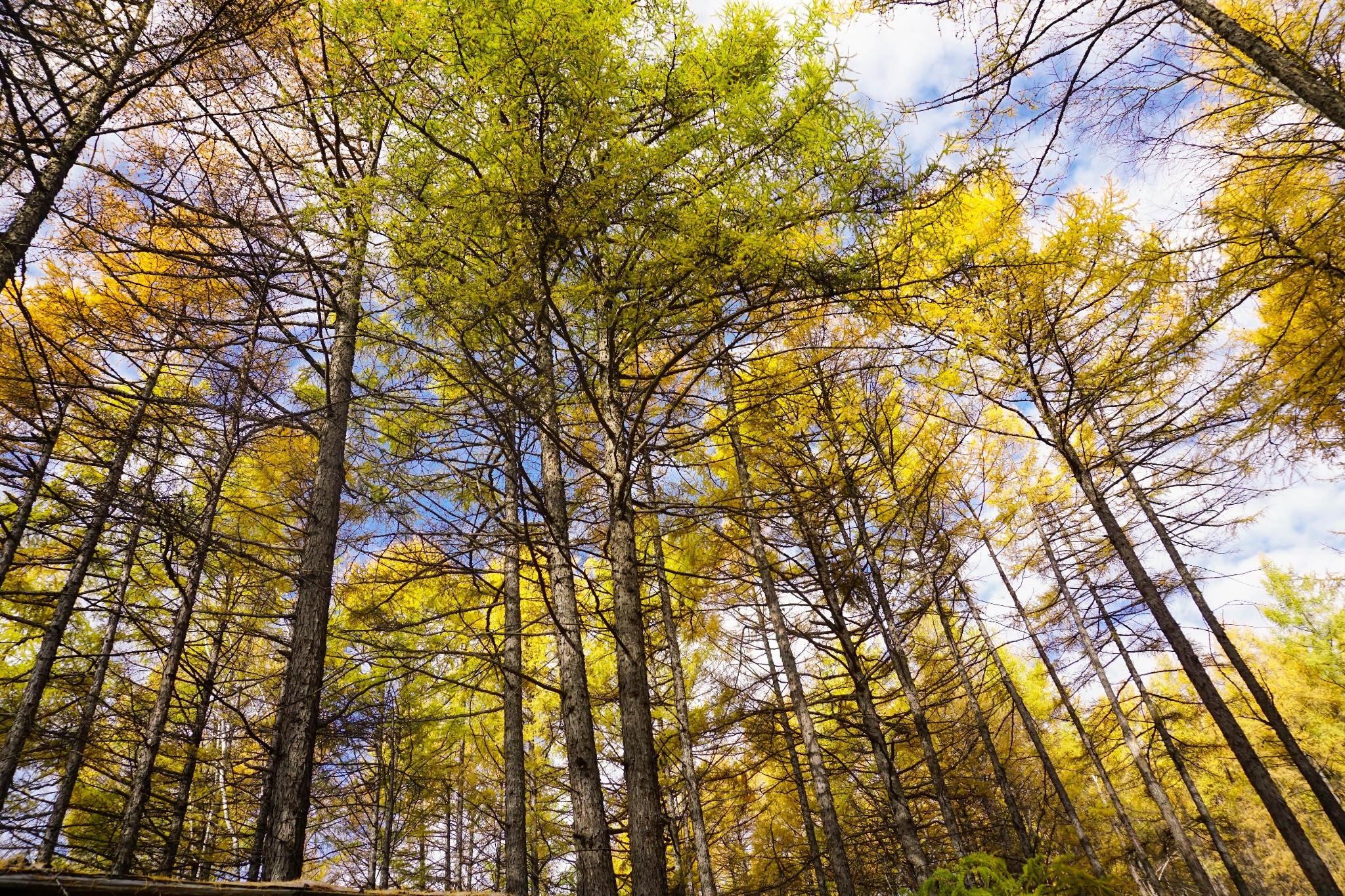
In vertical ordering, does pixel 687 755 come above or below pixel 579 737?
below

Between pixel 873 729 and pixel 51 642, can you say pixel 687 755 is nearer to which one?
pixel 873 729

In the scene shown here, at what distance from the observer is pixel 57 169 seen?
3.74 meters

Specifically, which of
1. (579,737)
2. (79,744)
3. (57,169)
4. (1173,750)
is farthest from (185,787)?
(1173,750)

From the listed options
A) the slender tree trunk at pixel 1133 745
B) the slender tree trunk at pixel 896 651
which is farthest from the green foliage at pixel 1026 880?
the slender tree trunk at pixel 1133 745

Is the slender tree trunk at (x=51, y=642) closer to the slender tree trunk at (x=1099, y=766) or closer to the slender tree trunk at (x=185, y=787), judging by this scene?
the slender tree trunk at (x=185, y=787)

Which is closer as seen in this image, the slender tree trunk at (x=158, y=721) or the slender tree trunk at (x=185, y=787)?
the slender tree trunk at (x=158, y=721)

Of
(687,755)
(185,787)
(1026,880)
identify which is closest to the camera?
(1026,880)

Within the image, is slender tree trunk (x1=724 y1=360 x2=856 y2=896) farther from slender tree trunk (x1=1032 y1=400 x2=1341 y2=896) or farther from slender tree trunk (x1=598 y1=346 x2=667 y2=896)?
slender tree trunk (x1=1032 y1=400 x2=1341 y2=896)

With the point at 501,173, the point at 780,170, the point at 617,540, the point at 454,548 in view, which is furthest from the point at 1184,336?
the point at 454,548

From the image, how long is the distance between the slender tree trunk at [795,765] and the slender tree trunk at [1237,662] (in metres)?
5.37

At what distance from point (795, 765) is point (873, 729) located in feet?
10.5

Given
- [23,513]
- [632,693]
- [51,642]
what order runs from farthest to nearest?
[23,513] < [51,642] < [632,693]

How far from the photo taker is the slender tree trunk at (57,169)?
3.34m

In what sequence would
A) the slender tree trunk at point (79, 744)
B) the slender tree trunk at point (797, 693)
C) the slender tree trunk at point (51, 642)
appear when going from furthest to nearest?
the slender tree trunk at point (79, 744) < the slender tree trunk at point (51, 642) < the slender tree trunk at point (797, 693)
